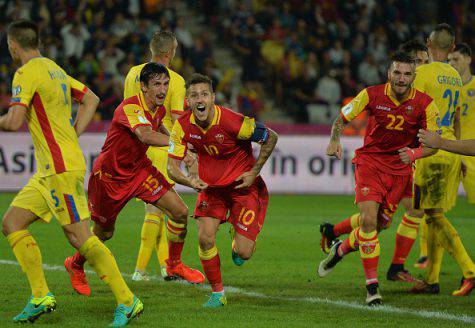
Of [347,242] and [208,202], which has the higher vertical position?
[208,202]

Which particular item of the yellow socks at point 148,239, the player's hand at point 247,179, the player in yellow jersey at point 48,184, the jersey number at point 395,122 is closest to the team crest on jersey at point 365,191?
the jersey number at point 395,122

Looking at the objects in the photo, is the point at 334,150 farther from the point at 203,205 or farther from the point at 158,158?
the point at 158,158

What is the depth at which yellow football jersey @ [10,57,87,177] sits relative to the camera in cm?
638

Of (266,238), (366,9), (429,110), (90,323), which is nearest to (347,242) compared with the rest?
(429,110)

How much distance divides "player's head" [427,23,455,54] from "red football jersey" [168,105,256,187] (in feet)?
7.30

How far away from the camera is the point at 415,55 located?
870 cm

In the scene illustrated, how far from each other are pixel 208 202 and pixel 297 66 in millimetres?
13582

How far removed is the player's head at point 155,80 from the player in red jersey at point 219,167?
29cm

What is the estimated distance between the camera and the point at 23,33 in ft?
21.1

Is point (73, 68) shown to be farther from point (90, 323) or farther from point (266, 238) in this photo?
point (90, 323)

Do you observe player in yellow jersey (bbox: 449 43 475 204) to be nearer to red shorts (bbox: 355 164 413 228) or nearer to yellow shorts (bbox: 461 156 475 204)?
yellow shorts (bbox: 461 156 475 204)

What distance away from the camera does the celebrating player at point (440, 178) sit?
8328mm

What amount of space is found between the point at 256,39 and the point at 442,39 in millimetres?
13051

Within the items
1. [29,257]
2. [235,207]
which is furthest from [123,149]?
[29,257]
